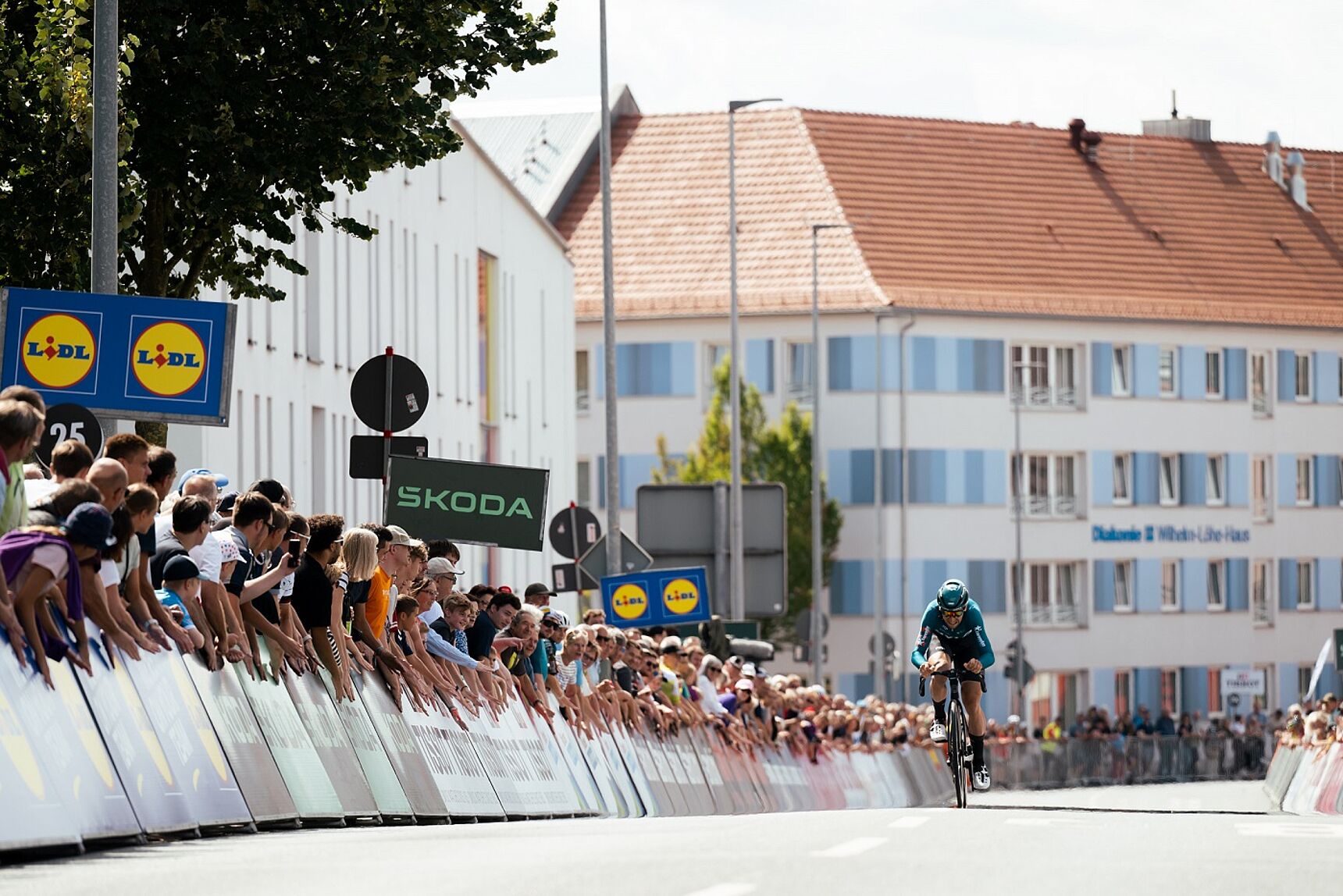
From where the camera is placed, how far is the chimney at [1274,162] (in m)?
98.6

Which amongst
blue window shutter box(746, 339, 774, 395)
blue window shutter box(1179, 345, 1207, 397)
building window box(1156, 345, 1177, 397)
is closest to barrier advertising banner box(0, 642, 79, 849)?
blue window shutter box(746, 339, 774, 395)

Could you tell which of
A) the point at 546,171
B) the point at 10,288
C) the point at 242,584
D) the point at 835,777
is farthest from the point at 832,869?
the point at 546,171

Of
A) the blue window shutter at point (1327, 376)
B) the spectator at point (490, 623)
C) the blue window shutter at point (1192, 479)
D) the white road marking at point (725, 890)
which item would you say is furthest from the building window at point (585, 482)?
the white road marking at point (725, 890)

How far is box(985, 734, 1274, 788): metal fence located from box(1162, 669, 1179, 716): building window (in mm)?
10146

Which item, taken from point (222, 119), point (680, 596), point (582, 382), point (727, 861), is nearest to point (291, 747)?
point (727, 861)

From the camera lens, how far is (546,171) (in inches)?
3570

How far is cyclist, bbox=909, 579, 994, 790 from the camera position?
22219 mm

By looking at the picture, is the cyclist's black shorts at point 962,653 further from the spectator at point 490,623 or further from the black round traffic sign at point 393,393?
the black round traffic sign at point 393,393

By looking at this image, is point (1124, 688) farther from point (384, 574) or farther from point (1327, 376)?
point (384, 574)

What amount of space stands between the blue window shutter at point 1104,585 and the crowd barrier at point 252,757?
66087 mm

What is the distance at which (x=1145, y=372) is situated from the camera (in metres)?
89.6

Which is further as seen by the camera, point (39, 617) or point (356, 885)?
point (39, 617)

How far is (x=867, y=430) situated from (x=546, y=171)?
13.5 m

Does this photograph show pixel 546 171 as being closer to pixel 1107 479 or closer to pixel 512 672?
pixel 1107 479
